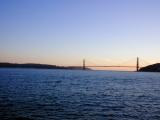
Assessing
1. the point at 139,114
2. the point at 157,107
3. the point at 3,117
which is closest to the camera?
the point at 3,117

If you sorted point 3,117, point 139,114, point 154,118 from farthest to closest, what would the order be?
point 139,114
point 154,118
point 3,117

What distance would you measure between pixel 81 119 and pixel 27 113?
13.9 ft

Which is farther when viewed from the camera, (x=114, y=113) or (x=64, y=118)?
(x=114, y=113)

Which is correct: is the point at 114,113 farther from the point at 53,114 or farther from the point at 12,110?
the point at 12,110

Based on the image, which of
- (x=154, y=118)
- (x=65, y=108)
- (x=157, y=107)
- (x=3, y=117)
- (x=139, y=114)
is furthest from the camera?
(x=157, y=107)

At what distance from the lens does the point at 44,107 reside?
95.7ft

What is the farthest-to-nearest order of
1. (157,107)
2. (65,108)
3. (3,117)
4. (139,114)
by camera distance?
(157,107) < (65,108) < (139,114) < (3,117)

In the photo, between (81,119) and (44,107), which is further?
(44,107)

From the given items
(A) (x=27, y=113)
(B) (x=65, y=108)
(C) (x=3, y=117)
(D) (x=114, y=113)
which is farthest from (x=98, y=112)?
(C) (x=3, y=117)

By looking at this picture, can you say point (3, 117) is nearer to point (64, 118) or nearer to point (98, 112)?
point (64, 118)

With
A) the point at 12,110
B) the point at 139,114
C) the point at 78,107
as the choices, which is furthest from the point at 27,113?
the point at 139,114

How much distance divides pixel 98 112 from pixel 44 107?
16.3 feet

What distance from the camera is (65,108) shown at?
2917 cm

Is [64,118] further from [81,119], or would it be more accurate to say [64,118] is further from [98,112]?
[98,112]
